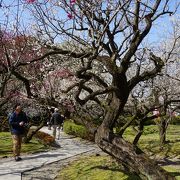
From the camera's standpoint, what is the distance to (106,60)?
737cm

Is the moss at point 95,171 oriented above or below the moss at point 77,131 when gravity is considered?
below

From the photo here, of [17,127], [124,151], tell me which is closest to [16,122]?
[17,127]

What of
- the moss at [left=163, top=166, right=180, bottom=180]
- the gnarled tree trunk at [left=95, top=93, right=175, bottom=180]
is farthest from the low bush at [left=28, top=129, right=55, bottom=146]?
the gnarled tree trunk at [left=95, top=93, right=175, bottom=180]

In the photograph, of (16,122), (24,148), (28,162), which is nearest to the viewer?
(28,162)

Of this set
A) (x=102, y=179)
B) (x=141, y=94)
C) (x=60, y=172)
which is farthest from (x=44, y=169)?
(x=141, y=94)

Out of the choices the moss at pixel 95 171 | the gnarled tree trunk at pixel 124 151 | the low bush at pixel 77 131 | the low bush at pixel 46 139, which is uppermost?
the low bush at pixel 77 131

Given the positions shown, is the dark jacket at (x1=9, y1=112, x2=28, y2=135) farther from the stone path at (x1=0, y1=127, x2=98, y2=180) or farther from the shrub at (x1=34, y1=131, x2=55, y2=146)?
the shrub at (x1=34, y1=131, x2=55, y2=146)

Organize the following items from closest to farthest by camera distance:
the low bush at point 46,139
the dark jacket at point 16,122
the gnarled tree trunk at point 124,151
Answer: the gnarled tree trunk at point 124,151, the dark jacket at point 16,122, the low bush at point 46,139

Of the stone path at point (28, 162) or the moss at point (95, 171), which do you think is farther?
the stone path at point (28, 162)

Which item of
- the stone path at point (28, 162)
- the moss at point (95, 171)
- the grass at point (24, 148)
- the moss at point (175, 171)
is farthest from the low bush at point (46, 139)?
the moss at point (175, 171)

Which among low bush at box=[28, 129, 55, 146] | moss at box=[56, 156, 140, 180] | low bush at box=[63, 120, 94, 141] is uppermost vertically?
low bush at box=[63, 120, 94, 141]

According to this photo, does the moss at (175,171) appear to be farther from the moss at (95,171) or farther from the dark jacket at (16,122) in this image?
the dark jacket at (16,122)

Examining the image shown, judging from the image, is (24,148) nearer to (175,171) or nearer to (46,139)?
(46,139)

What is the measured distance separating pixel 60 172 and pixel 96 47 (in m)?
5.74
